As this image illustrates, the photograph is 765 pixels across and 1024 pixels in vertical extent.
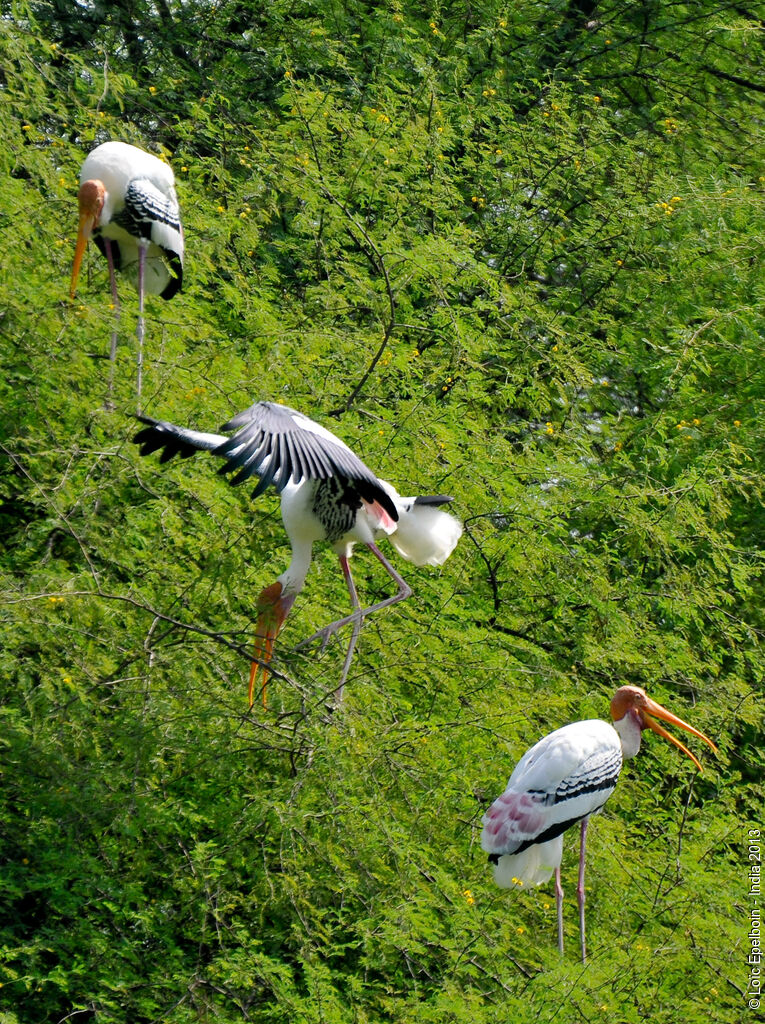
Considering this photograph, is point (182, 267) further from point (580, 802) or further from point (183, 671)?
point (580, 802)

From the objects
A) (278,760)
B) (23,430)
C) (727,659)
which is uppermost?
(23,430)

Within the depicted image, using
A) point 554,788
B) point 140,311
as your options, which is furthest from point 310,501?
point 140,311

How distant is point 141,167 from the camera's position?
23.1ft

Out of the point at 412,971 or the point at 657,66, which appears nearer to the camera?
the point at 412,971

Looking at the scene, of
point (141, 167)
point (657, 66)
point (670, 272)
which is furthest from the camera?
point (657, 66)

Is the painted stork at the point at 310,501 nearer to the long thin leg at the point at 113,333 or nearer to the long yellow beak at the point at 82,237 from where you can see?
the long thin leg at the point at 113,333

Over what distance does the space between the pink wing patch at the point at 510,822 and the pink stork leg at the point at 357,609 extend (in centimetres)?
72

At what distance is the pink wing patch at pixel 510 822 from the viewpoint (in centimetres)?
486

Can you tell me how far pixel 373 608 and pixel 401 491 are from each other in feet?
2.72

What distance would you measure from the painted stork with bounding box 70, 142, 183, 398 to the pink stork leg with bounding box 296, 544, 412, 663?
1.82 m

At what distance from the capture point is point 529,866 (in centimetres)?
507

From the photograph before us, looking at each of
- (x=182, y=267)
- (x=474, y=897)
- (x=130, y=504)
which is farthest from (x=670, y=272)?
(x=474, y=897)

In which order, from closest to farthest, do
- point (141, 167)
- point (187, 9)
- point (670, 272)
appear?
point (141, 167)
point (670, 272)
point (187, 9)

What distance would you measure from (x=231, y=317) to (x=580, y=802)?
3.24 m
